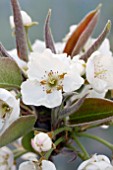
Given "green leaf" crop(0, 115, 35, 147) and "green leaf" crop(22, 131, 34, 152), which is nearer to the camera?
"green leaf" crop(0, 115, 35, 147)

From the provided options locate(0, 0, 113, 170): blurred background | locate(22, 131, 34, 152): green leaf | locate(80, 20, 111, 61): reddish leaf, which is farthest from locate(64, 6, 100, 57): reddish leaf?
locate(0, 0, 113, 170): blurred background

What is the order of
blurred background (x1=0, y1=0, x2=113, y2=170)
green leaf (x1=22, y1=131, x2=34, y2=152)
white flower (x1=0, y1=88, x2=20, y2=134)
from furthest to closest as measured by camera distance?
blurred background (x1=0, y1=0, x2=113, y2=170) < green leaf (x1=22, y1=131, x2=34, y2=152) < white flower (x1=0, y1=88, x2=20, y2=134)

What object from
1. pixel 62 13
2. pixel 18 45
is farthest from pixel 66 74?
pixel 62 13

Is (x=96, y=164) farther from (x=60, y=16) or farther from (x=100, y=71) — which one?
(x=60, y=16)

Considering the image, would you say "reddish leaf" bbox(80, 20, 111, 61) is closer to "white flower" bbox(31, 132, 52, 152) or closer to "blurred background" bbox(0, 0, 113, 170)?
"white flower" bbox(31, 132, 52, 152)

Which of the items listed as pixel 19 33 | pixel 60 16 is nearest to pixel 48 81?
pixel 19 33

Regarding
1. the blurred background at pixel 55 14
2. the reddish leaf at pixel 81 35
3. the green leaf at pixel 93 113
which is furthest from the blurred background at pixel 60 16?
the green leaf at pixel 93 113

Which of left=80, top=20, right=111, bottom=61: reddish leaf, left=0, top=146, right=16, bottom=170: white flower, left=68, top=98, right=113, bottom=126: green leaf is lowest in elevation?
left=0, top=146, right=16, bottom=170: white flower

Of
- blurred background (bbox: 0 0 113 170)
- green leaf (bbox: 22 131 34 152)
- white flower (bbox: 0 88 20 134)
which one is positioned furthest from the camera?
blurred background (bbox: 0 0 113 170)
